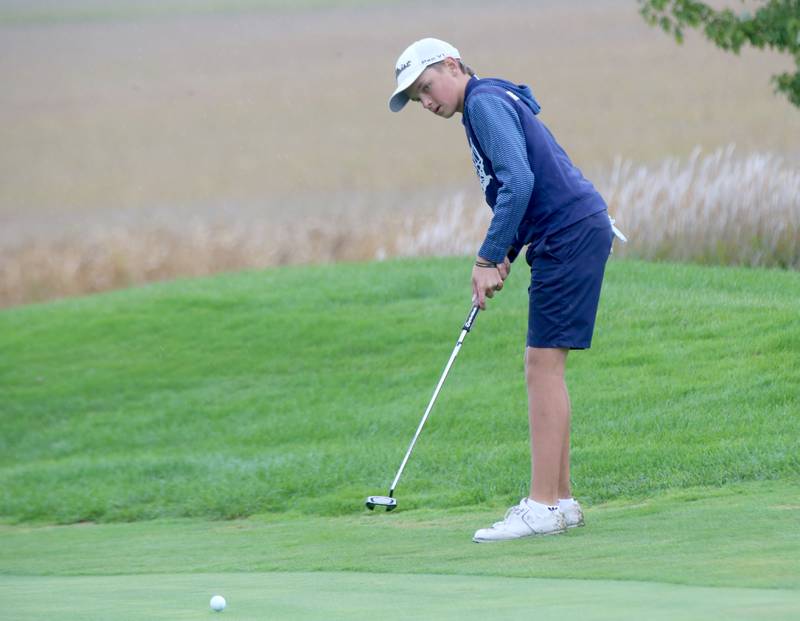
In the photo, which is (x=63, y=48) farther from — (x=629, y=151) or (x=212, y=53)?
(x=629, y=151)

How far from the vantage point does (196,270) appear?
21375mm

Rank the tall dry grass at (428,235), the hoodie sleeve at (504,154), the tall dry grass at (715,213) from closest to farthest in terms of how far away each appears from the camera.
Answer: the hoodie sleeve at (504,154) → the tall dry grass at (715,213) → the tall dry grass at (428,235)

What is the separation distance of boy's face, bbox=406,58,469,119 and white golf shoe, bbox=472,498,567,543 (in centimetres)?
160

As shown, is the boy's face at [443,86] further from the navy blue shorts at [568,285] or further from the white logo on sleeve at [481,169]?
the navy blue shorts at [568,285]

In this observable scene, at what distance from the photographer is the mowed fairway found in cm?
470

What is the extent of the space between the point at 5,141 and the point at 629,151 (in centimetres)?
1445

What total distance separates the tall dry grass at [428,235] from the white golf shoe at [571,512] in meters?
6.91

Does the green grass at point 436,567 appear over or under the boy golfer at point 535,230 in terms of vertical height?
under

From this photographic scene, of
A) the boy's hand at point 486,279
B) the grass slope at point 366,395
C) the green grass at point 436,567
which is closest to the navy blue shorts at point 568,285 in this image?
the boy's hand at point 486,279

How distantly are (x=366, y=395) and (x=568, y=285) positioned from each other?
4.99m

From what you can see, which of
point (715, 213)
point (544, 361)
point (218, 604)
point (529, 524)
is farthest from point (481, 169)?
point (715, 213)

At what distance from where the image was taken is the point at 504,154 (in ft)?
19.1

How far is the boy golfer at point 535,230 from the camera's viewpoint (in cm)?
587

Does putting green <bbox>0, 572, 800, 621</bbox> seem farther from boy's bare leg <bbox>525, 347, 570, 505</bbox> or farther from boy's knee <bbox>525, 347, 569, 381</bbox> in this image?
boy's knee <bbox>525, 347, 569, 381</bbox>
